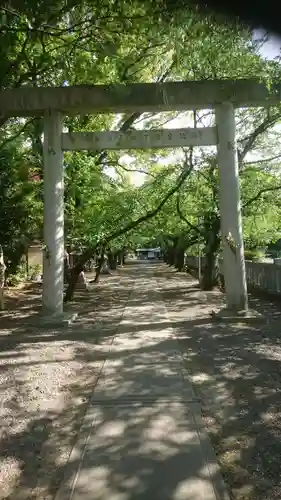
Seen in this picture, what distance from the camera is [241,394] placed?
5.50 meters

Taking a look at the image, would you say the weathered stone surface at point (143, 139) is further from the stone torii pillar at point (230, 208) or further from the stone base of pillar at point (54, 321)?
the stone base of pillar at point (54, 321)

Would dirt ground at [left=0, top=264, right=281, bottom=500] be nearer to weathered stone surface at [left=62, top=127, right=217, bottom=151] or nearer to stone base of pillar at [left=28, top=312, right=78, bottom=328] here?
stone base of pillar at [left=28, top=312, right=78, bottom=328]

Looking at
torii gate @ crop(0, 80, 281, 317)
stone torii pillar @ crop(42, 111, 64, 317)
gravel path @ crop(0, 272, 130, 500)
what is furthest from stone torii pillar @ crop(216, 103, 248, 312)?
stone torii pillar @ crop(42, 111, 64, 317)

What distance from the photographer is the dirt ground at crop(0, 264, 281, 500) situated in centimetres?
369

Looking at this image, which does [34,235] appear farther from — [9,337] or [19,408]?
[19,408]

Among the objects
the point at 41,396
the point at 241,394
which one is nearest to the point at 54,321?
the point at 41,396

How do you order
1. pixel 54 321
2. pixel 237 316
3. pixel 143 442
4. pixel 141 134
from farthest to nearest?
pixel 141 134
pixel 54 321
pixel 237 316
pixel 143 442

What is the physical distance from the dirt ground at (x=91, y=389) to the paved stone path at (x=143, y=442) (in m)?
0.15

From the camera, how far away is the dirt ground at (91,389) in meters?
3.69

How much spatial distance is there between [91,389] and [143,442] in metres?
1.85

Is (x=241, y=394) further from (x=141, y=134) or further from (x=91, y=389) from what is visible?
(x=141, y=134)

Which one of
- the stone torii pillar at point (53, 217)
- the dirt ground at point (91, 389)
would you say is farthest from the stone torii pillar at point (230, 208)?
the stone torii pillar at point (53, 217)

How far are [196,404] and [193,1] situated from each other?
3879 millimetres

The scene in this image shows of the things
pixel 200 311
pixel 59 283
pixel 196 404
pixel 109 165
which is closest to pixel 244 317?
pixel 200 311
